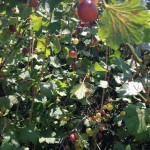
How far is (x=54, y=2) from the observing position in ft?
3.78

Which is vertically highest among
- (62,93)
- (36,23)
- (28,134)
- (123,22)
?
(123,22)

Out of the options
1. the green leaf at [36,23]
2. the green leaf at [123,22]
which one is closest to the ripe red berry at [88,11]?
the green leaf at [123,22]

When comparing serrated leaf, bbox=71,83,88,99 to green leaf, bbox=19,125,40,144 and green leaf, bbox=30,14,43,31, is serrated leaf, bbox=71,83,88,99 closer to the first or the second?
green leaf, bbox=19,125,40,144

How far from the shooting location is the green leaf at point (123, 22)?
0.90 metres

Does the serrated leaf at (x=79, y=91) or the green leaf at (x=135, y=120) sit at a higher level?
the serrated leaf at (x=79, y=91)

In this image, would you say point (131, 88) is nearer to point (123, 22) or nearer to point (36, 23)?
point (36, 23)

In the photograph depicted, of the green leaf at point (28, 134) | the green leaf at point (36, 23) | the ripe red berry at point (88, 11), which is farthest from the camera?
the green leaf at point (28, 134)

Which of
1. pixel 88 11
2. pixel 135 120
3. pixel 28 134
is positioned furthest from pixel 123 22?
pixel 28 134

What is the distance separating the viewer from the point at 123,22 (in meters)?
0.91

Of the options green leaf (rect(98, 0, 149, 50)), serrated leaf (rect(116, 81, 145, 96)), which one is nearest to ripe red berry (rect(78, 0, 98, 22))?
green leaf (rect(98, 0, 149, 50))

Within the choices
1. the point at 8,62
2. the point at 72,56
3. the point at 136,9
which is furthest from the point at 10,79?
the point at 136,9

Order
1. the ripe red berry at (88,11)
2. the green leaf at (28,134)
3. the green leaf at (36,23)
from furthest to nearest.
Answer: the green leaf at (28,134) < the green leaf at (36,23) < the ripe red berry at (88,11)

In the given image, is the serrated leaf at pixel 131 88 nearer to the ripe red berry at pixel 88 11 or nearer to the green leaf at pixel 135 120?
the green leaf at pixel 135 120

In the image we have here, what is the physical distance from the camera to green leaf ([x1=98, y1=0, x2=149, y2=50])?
2.94 feet
